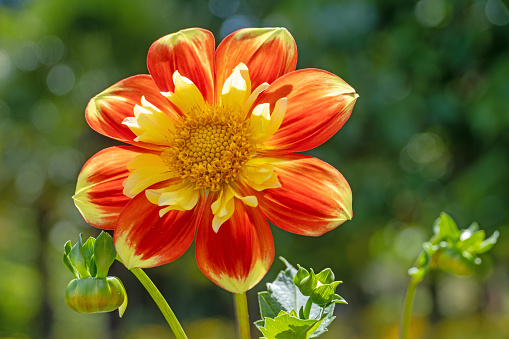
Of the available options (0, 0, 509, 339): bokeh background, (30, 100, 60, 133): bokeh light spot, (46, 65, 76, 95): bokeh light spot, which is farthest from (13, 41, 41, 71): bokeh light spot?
(30, 100, 60, 133): bokeh light spot

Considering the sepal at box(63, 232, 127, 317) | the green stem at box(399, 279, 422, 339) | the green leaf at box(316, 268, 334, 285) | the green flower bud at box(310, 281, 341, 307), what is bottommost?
the green stem at box(399, 279, 422, 339)

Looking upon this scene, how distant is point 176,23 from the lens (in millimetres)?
5371

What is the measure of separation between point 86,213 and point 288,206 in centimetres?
17

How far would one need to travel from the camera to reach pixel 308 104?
18.8 inches

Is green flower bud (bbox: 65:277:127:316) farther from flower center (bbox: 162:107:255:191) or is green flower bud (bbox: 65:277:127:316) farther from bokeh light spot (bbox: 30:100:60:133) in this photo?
bokeh light spot (bbox: 30:100:60:133)

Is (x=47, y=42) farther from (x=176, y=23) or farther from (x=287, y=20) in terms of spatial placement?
(x=287, y=20)

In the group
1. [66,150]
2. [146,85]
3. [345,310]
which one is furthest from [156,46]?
[345,310]

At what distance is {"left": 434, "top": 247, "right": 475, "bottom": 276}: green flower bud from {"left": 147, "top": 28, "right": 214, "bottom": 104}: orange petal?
293 millimetres

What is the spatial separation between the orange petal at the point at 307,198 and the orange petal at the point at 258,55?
0.28ft

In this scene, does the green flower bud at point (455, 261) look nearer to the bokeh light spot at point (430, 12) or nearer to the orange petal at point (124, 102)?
the orange petal at point (124, 102)

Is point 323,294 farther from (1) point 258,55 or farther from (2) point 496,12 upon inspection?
(2) point 496,12

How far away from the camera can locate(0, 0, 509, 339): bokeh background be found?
328 cm

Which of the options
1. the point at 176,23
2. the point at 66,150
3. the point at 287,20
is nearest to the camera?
the point at 287,20

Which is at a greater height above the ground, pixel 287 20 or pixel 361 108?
pixel 287 20
